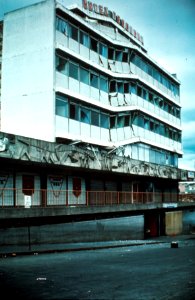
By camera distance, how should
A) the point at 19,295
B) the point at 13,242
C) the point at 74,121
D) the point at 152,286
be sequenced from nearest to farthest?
the point at 19,295 < the point at 152,286 < the point at 13,242 < the point at 74,121

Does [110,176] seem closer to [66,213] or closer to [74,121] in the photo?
[74,121]

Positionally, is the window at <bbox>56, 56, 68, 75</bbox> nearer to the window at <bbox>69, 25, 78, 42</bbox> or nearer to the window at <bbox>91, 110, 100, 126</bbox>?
the window at <bbox>69, 25, 78, 42</bbox>

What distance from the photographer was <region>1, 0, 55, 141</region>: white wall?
1119 inches

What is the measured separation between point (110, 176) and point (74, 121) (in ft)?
26.3

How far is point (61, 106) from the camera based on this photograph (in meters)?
29.2

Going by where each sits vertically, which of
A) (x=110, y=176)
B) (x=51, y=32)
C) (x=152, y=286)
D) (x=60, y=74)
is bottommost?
(x=152, y=286)

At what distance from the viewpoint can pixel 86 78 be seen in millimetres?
32188

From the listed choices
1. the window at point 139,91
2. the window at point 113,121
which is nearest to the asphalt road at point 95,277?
the window at point 113,121

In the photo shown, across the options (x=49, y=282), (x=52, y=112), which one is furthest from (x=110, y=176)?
(x=49, y=282)

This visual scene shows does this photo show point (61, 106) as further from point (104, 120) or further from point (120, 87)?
point (120, 87)

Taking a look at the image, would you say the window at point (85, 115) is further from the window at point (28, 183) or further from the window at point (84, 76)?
the window at point (28, 183)

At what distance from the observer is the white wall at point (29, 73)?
2841 cm

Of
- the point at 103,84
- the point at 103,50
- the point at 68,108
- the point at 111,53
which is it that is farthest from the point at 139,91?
the point at 68,108

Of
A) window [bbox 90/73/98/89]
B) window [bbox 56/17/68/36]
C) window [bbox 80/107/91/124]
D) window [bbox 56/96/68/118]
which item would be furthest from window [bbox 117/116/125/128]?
window [bbox 56/17/68/36]
